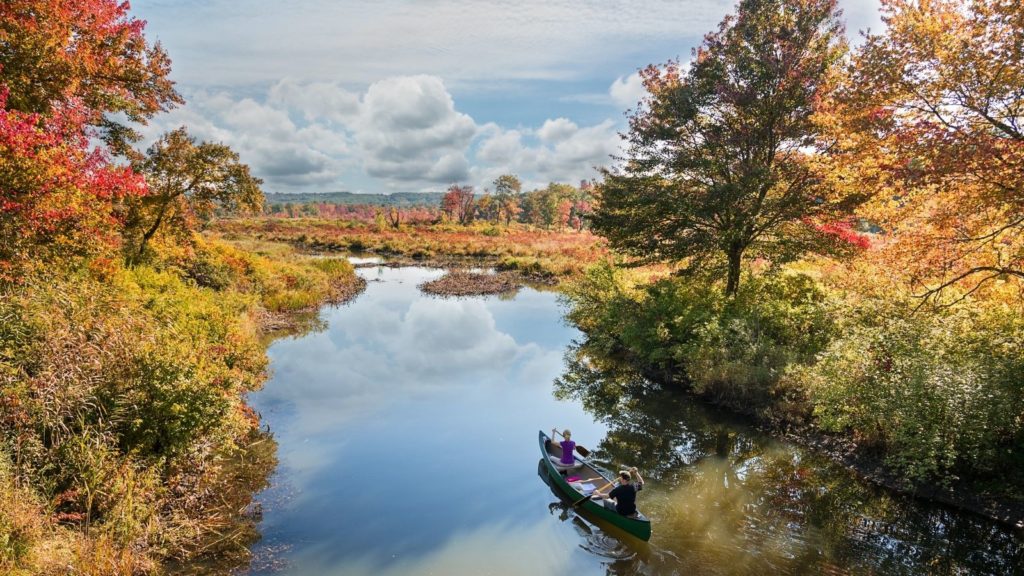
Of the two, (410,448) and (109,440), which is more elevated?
(109,440)

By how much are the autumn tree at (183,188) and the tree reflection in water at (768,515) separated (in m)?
16.8

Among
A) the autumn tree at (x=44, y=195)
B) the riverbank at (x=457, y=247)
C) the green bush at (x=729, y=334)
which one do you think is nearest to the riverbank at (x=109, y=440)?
the autumn tree at (x=44, y=195)

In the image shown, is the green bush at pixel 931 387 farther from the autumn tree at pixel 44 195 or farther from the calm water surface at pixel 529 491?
the autumn tree at pixel 44 195

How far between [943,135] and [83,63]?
2076 centimetres

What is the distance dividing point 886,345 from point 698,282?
369 inches

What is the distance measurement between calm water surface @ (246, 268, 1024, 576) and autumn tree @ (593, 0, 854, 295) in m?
6.44

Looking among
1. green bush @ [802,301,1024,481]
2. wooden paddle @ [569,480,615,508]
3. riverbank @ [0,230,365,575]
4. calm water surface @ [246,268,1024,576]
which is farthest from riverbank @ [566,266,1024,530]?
riverbank @ [0,230,365,575]

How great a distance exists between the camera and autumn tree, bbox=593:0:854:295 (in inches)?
688

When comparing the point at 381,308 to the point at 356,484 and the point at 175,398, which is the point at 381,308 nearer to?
the point at 356,484

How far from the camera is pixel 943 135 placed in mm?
10867

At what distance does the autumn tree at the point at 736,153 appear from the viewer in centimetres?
1748

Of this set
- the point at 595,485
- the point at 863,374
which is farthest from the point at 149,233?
the point at 863,374

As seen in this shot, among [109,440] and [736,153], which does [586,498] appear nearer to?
[109,440]

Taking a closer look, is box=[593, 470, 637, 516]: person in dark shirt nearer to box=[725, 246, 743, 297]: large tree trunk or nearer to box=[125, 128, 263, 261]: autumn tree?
box=[725, 246, 743, 297]: large tree trunk
